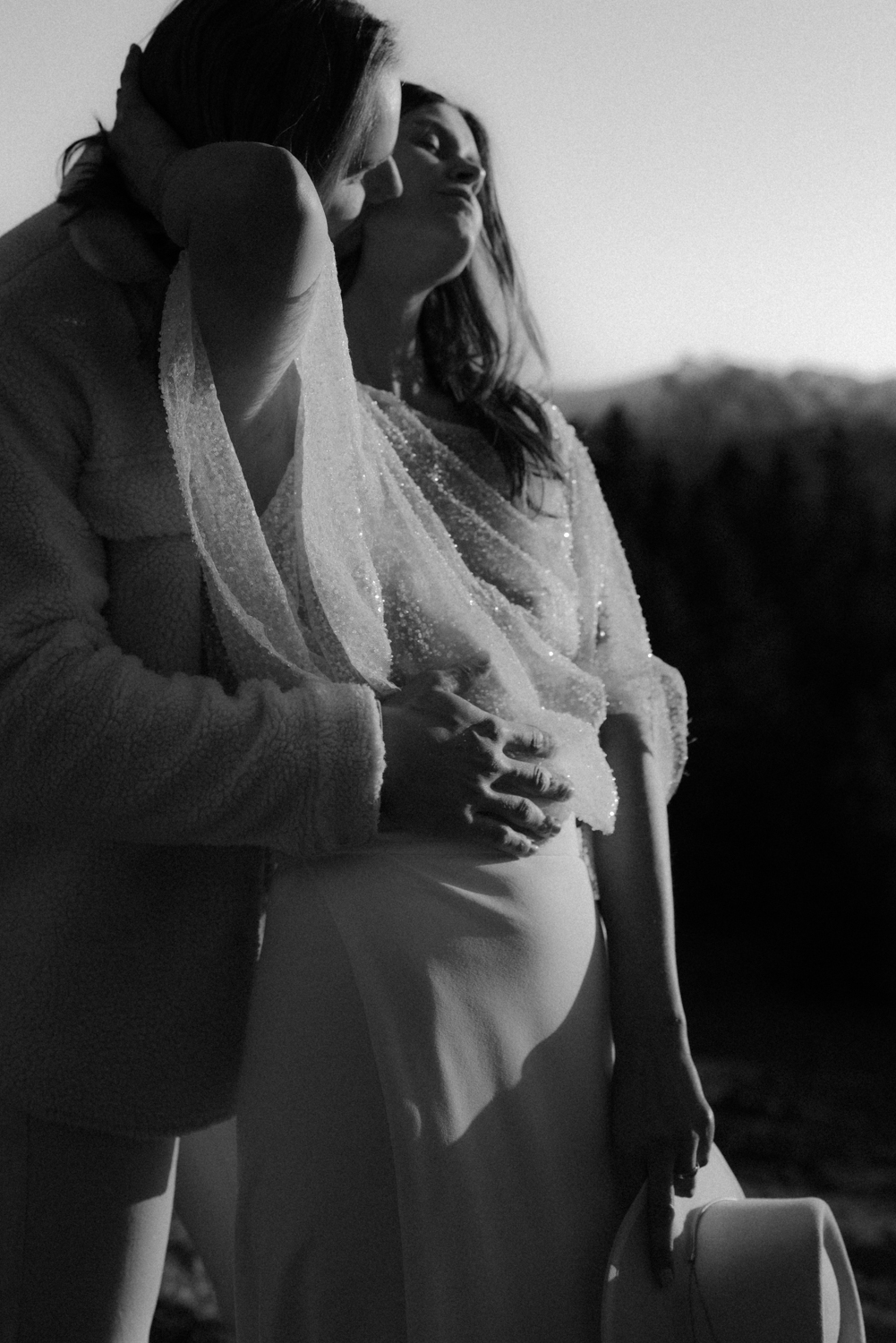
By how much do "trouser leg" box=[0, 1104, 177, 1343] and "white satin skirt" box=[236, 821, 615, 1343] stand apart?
0.25 feet

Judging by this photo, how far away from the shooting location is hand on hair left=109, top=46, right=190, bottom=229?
0.87 m

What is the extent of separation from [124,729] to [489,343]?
0.66 m

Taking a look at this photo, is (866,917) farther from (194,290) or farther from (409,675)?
(194,290)

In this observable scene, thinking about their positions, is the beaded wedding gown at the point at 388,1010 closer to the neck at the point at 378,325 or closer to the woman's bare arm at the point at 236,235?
the woman's bare arm at the point at 236,235

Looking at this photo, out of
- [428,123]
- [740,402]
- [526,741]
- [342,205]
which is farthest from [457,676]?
[740,402]

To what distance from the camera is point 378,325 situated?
1202mm

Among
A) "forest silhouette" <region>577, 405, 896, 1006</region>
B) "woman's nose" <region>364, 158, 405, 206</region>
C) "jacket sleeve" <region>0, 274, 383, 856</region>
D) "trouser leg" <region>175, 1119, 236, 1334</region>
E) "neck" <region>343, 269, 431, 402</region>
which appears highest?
"woman's nose" <region>364, 158, 405, 206</region>

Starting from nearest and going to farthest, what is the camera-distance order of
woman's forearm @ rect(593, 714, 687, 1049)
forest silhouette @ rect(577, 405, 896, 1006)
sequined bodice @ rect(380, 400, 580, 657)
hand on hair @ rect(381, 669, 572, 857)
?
hand on hair @ rect(381, 669, 572, 857), woman's forearm @ rect(593, 714, 687, 1049), sequined bodice @ rect(380, 400, 580, 657), forest silhouette @ rect(577, 405, 896, 1006)

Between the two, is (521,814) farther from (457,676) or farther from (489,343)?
(489,343)

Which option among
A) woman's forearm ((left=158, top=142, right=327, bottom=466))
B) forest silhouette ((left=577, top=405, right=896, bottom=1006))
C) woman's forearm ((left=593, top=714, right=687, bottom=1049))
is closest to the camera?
woman's forearm ((left=158, top=142, right=327, bottom=466))

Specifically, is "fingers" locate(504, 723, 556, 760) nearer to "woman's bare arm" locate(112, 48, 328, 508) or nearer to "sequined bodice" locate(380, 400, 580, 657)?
"sequined bodice" locate(380, 400, 580, 657)

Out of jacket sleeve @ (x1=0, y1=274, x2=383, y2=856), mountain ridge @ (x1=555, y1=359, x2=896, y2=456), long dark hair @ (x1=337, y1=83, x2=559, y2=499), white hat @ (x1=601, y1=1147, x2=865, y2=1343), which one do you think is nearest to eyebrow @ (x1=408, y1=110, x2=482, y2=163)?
long dark hair @ (x1=337, y1=83, x2=559, y2=499)

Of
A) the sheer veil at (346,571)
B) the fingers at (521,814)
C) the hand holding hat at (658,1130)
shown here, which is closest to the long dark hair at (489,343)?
the sheer veil at (346,571)

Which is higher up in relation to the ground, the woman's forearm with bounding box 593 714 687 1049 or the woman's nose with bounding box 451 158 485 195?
the woman's nose with bounding box 451 158 485 195
